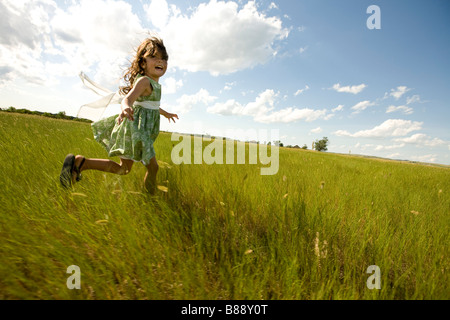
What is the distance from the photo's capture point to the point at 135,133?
6.60 feet

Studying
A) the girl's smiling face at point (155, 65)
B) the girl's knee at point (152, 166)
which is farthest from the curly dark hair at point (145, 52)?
the girl's knee at point (152, 166)

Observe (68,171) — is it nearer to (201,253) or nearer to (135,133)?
(135,133)

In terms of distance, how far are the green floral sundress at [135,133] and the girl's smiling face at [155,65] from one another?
0.33 ft

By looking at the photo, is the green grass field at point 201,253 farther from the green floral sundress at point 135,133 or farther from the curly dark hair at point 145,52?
the curly dark hair at point 145,52

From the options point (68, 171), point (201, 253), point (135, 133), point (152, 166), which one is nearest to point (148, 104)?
point (135, 133)

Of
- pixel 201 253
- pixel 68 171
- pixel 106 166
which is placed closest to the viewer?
pixel 201 253

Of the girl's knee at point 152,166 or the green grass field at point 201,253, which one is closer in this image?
the green grass field at point 201,253

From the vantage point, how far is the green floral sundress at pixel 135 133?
77.9 inches

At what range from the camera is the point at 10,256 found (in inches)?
40.3

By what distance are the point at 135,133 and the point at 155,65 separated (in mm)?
816

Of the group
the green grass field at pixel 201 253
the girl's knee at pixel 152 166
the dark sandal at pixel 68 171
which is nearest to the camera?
the green grass field at pixel 201 253

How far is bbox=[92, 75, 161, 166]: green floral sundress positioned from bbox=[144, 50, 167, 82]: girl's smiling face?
100mm
